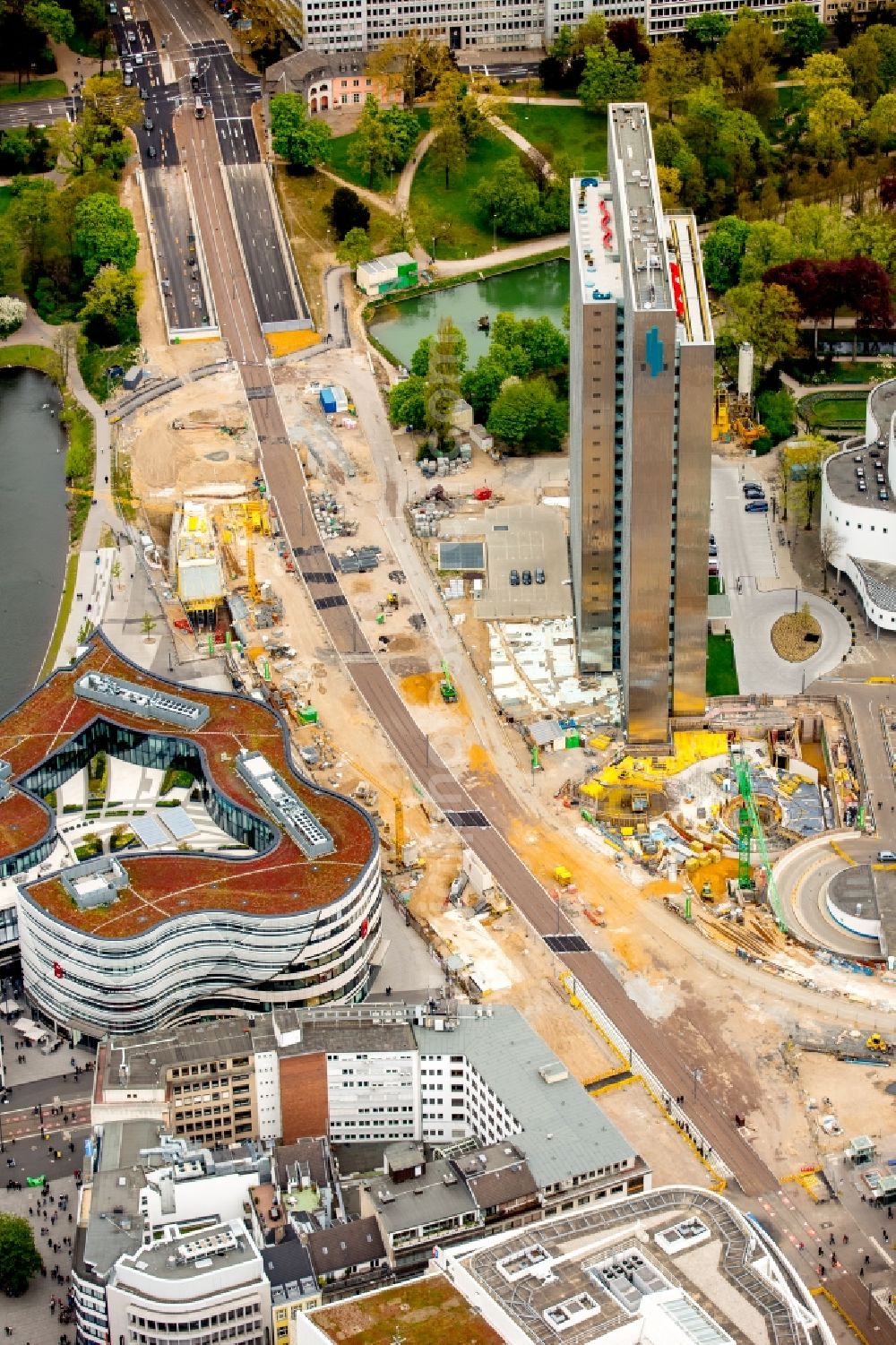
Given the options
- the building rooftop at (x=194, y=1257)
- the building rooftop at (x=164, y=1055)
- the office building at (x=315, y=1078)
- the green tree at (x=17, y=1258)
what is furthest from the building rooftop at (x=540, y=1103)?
the green tree at (x=17, y=1258)

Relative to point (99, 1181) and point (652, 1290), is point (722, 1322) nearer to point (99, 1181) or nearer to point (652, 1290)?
point (652, 1290)

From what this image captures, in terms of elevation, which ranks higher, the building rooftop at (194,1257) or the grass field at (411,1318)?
the grass field at (411,1318)

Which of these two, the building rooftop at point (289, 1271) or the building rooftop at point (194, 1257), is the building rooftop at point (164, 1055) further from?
the building rooftop at point (289, 1271)

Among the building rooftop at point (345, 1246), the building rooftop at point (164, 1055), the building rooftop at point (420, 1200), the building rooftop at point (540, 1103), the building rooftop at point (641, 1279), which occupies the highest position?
the building rooftop at point (641, 1279)

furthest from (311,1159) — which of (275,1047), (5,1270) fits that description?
(5,1270)

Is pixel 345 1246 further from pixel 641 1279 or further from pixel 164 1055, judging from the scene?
pixel 641 1279

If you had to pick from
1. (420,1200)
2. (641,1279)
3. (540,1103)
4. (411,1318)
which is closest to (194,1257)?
(420,1200)
